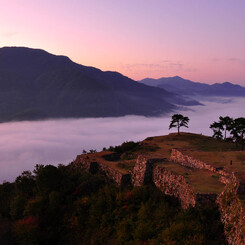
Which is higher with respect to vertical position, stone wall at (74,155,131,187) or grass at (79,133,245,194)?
grass at (79,133,245,194)

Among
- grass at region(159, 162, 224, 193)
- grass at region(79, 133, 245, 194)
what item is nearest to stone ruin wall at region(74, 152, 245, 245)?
grass at region(159, 162, 224, 193)

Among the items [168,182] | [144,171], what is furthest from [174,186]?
[144,171]

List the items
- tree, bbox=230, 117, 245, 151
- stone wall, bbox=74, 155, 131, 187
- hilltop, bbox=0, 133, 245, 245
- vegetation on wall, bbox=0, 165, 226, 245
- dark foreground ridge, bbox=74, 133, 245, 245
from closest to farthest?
dark foreground ridge, bbox=74, 133, 245, 245, hilltop, bbox=0, 133, 245, 245, vegetation on wall, bbox=0, 165, 226, 245, stone wall, bbox=74, 155, 131, 187, tree, bbox=230, 117, 245, 151

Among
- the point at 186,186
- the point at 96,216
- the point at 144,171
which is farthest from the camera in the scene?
the point at 144,171

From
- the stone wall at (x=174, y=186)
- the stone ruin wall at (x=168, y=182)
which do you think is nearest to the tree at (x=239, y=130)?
the stone ruin wall at (x=168, y=182)

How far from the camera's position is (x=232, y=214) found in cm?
1457

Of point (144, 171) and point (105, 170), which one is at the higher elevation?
point (144, 171)

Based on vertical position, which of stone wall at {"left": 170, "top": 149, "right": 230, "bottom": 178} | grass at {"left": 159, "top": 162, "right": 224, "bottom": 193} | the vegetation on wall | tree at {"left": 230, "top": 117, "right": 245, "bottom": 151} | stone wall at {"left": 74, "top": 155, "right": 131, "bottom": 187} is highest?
tree at {"left": 230, "top": 117, "right": 245, "bottom": 151}

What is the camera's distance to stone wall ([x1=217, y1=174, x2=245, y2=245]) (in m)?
13.4

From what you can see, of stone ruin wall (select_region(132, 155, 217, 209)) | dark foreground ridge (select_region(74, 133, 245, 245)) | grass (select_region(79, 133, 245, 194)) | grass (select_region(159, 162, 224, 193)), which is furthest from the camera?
grass (select_region(79, 133, 245, 194))

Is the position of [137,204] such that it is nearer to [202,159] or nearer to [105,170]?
[202,159]

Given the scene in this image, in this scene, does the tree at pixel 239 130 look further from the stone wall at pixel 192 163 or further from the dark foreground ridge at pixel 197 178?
the stone wall at pixel 192 163

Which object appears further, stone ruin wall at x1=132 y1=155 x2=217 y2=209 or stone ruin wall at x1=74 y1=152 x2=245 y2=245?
stone ruin wall at x1=132 y1=155 x2=217 y2=209

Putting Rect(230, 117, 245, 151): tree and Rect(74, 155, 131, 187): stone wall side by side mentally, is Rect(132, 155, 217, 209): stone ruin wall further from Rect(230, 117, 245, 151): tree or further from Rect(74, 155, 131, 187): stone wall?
Rect(230, 117, 245, 151): tree
